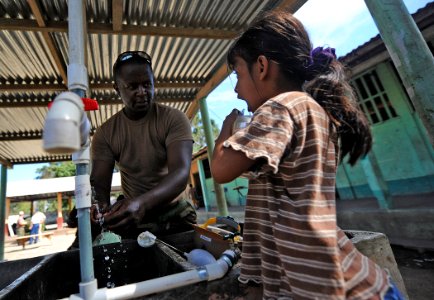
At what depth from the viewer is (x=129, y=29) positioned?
11.3 ft

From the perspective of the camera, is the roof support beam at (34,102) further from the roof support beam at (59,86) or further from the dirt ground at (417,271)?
the dirt ground at (417,271)

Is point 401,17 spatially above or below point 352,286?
above

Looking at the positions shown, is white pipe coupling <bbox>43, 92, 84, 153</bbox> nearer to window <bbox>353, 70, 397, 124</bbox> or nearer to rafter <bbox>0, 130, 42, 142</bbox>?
rafter <bbox>0, 130, 42, 142</bbox>

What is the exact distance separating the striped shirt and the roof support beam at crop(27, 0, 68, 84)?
3.16 metres

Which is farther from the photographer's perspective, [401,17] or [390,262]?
[401,17]

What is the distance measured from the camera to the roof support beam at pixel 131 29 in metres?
3.12

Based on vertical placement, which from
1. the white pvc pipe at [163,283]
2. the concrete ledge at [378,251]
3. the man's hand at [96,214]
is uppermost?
the man's hand at [96,214]

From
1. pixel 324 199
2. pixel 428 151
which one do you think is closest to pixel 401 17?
pixel 324 199

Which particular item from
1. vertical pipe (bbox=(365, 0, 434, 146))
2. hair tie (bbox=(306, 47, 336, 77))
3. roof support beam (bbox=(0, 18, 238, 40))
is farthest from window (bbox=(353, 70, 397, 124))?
hair tie (bbox=(306, 47, 336, 77))

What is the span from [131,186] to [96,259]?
774 millimetres

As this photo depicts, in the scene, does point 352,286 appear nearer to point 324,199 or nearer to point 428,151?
point 324,199

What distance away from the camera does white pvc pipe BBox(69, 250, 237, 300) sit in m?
0.84

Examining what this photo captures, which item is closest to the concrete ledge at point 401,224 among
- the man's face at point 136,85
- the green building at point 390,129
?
the green building at point 390,129

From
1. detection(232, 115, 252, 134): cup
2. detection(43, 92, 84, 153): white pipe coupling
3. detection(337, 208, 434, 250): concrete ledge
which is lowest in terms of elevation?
detection(337, 208, 434, 250): concrete ledge
